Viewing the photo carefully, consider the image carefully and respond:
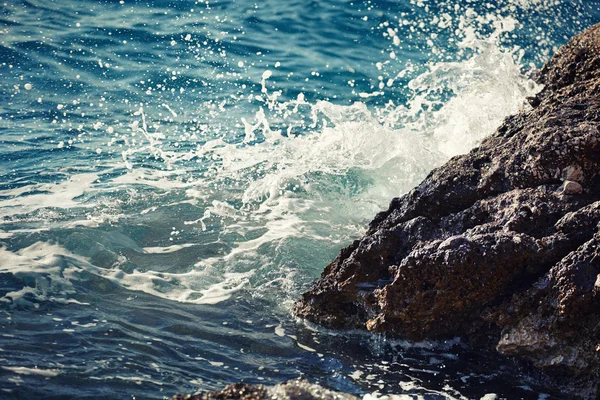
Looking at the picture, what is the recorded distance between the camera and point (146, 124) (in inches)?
316

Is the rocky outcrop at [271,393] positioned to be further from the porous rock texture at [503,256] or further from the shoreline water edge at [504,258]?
the porous rock texture at [503,256]

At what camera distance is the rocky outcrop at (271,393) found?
2430 millimetres

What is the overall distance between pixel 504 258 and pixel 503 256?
0.01 metres

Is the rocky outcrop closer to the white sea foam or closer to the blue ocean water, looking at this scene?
the blue ocean water

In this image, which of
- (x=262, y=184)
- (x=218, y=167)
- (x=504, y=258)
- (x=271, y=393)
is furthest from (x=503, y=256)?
(x=218, y=167)

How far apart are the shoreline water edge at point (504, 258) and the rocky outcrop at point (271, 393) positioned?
4 cm

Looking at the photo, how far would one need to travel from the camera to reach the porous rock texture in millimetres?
3090

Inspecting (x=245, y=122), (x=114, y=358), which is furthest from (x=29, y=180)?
(x=114, y=358)

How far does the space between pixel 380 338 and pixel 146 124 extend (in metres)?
5.20

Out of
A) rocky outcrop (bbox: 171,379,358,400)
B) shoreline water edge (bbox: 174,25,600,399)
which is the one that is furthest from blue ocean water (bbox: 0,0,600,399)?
rocky outcrop (bbox: 171,379,358,400)

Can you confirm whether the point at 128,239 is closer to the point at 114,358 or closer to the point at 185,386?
the point at 114,358

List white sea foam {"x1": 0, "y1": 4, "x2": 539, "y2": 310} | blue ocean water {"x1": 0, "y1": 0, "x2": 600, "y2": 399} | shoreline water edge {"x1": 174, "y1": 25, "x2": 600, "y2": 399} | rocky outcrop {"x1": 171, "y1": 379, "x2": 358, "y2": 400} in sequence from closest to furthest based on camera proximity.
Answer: rocky outcrop {"x1": 171, "y1": 379, "x2": 358, "y2": 400} < shoreline water edge {"x1": 174, "y1": 25, "x2": 600, "y2": 399} < blue ocean water {"x1": 0, "y1": 0, "x2": 600, "y2": 399} < white sea foam {"x1": 0, "y1": 4, "x2": 539, "y2": 310}

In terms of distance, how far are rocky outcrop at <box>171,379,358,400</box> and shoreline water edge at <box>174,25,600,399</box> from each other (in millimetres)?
37

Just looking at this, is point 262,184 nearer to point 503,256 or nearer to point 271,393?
point 503,256
